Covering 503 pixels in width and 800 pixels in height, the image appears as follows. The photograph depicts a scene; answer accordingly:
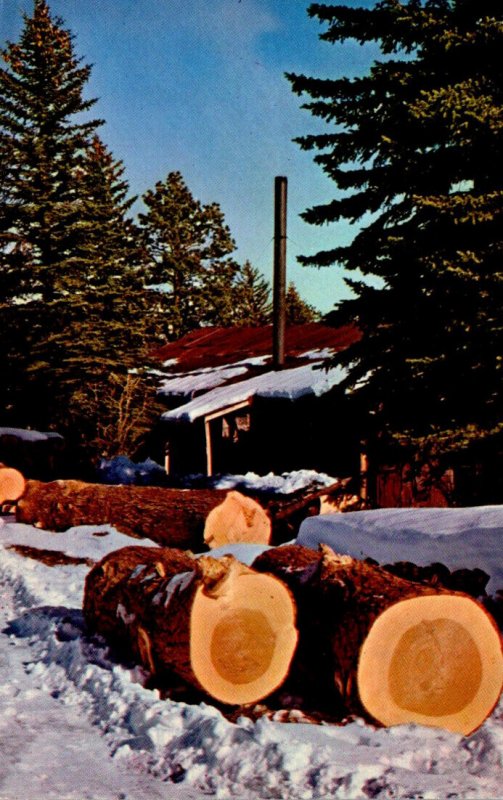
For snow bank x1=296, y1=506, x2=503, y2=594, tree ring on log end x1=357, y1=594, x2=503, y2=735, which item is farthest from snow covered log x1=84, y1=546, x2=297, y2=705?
snow bank x1=296, y1=506, x2=503, y2=594

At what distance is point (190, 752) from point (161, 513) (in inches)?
311

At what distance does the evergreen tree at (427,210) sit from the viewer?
34.0 ft

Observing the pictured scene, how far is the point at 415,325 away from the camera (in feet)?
36.3

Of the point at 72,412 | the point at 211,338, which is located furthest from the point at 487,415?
the point at 211,338

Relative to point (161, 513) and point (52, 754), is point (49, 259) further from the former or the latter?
point (52, 754)

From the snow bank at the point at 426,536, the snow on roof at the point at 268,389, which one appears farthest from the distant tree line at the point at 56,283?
the snow bank at the point at 426,536

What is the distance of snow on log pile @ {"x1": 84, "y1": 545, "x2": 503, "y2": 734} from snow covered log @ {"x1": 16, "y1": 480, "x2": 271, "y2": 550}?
17.9 feet

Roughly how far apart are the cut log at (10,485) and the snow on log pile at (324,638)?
10.1 m

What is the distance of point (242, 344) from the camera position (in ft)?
91.2

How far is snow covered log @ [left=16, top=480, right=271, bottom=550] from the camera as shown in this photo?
11.6 meters

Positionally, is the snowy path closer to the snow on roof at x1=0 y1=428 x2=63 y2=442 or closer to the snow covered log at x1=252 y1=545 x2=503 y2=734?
the snow covered log at x1=252 y1=545 x2=503 y2=734

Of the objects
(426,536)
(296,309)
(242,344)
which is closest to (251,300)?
(296,309)

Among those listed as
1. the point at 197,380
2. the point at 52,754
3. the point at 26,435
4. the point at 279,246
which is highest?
the point at 279,246

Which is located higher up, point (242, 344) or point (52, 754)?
point (242, 344)
